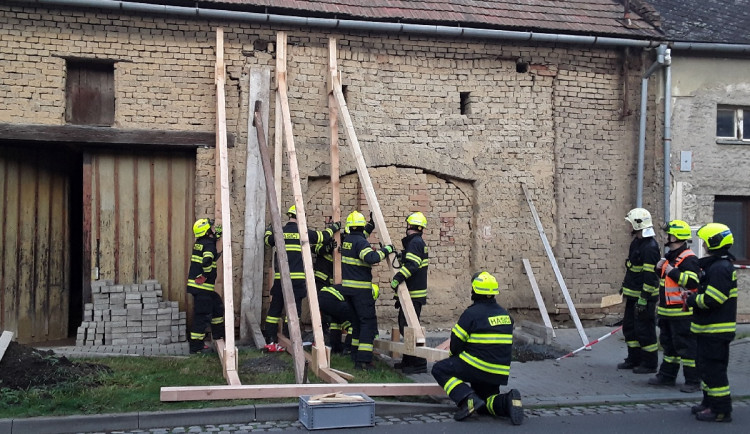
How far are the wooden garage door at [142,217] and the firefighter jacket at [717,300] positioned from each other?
22.5 feet

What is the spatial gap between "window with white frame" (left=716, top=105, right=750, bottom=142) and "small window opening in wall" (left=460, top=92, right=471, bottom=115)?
4.46 m

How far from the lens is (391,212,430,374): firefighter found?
27.3 ft

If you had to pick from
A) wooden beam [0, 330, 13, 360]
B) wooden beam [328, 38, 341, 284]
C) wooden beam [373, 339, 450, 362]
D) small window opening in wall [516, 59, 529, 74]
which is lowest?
wooden beam [373, 339, 450, 362]

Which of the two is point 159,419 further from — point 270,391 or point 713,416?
point 713,416

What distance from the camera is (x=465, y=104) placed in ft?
38.0

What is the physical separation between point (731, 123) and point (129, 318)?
1026cm

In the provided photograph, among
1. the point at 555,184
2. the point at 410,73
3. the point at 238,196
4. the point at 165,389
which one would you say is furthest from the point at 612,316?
the point at 165,389

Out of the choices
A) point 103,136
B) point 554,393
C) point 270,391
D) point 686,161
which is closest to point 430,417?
point 270,391

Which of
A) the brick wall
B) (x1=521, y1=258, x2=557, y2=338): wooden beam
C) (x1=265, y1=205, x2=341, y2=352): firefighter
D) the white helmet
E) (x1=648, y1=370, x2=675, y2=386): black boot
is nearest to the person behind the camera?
(x1=648, y1=370, x2=675, y2=386): black boot

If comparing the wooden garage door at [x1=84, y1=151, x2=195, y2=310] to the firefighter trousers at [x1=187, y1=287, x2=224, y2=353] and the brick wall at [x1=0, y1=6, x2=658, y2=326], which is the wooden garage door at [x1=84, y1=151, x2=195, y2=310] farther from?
the firefighter trousers at [x1=187, y1=287, x2=224, y2=353]

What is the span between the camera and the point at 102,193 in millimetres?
10125

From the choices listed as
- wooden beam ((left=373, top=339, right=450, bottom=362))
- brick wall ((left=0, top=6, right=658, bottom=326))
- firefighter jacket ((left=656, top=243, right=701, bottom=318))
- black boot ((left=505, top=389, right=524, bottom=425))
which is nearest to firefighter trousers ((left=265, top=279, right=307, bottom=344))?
brick wall ((left=0, top=6, right=658, bottom=326))

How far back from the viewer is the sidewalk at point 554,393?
237 inches

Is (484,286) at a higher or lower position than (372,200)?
lower
